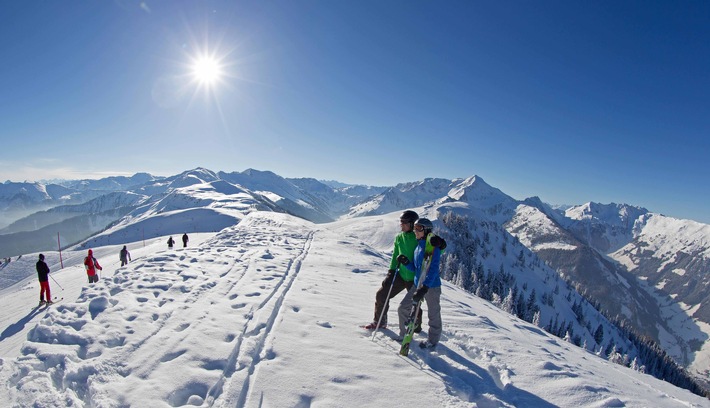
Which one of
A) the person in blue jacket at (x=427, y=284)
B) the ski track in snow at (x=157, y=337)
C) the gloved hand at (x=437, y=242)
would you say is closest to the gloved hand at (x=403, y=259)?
the person in blue jacket at (x=427, y=284)

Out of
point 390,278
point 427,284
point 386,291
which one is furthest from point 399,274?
point 427,284

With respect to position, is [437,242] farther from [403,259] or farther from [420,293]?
[420,293]

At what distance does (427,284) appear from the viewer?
7.53 m

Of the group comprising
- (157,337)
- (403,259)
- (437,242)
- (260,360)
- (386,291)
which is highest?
(437,242)

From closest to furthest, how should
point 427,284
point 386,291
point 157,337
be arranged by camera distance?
point 157,337 → point 427,284 → point 386,291

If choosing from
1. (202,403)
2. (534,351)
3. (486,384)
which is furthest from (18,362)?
(534,351)

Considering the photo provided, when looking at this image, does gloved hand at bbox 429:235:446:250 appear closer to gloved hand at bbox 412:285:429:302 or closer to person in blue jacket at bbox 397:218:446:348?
person in blue jacket at bbox 397:218:446:348

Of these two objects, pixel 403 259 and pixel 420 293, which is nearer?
pixel 420 293

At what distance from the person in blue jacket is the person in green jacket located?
0.34 m

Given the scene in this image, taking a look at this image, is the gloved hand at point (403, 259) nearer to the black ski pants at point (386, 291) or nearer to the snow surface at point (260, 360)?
the black ski pants at point (386, 291)

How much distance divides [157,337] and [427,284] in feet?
20.9

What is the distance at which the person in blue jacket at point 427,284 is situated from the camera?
7387 mm

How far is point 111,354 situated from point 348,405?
490 cm

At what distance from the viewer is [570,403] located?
5.86 metres
